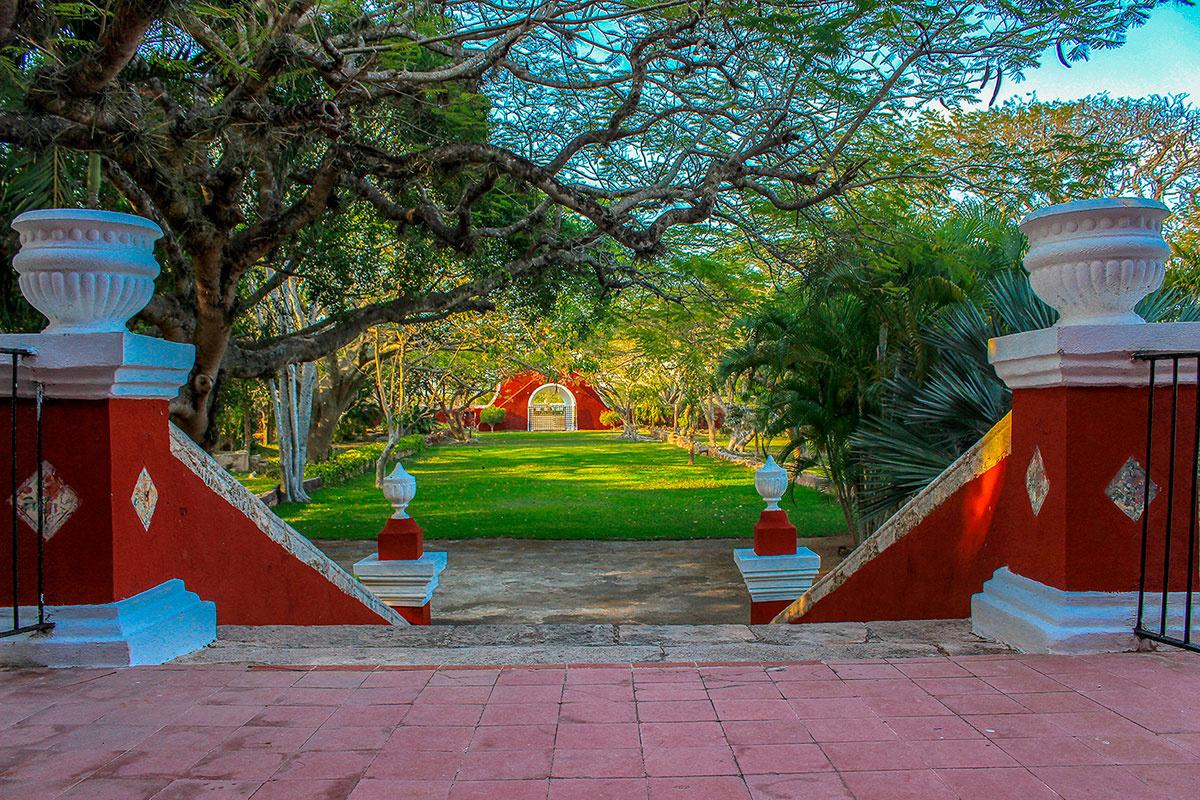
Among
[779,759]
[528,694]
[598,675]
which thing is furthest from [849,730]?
[528,694]

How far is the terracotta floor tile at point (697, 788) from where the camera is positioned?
8.20ft

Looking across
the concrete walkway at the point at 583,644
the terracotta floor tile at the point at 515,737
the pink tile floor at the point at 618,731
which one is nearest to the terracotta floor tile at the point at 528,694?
the pink tile floor at the point at 618,731

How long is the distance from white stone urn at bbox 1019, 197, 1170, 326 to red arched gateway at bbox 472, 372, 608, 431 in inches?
2225

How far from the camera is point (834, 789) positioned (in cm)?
254

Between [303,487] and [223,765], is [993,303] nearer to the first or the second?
[223,765]

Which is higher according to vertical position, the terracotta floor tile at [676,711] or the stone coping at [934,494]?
the stone coping at [934,494]

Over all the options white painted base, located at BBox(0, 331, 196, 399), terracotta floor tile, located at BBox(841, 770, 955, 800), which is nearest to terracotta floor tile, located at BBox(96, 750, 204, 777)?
white painted base, located at BBox(0, 331, 196, 399)

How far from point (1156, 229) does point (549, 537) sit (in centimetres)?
1259

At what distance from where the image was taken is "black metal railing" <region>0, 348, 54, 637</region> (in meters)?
3.64

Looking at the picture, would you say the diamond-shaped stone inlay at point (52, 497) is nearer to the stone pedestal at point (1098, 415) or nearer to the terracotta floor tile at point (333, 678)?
the terracotta floor tile at point (333, 678)

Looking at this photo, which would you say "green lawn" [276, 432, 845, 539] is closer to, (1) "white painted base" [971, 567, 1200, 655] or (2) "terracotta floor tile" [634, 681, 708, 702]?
(1) "white painted base" [971, 567, 1200, 655]

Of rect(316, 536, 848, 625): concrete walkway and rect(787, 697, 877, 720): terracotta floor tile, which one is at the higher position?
rect(787, 697, 877, 720): terracotta floor tile

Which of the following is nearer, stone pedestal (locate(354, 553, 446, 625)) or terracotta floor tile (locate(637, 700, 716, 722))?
terracotta floor tile (locate(637, 700, 716, 722))

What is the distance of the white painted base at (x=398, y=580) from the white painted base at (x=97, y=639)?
3.73 metres
